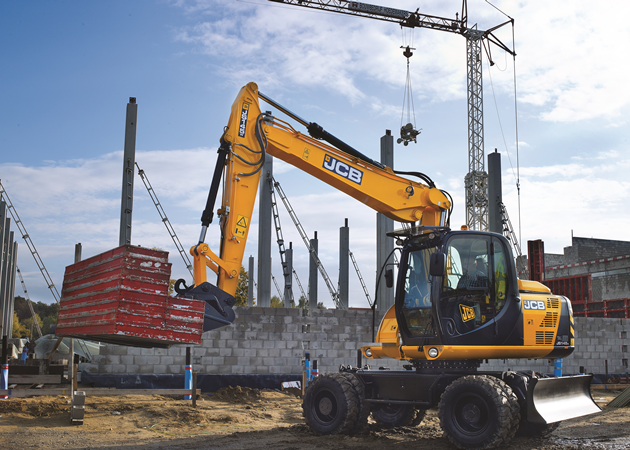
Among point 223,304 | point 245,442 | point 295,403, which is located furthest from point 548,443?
point 295,403

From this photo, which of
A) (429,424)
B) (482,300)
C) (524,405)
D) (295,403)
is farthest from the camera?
(295,403)

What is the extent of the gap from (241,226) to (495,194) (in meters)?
11.9

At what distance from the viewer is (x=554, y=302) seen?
846 cm

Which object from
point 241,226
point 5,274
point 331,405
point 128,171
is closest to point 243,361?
point 128,171

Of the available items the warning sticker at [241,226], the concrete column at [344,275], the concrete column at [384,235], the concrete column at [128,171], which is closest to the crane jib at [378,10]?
the concrete column at [344,275]

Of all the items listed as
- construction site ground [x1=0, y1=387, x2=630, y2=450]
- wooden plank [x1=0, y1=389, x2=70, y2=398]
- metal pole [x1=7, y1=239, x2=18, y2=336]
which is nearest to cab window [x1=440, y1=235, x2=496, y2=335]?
construction site ground [x1=0, y1=387, x2=630, y2=450]

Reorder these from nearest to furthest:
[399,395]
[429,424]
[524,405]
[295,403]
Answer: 1. [524,405]
2. [399,395]
3. [429,424]
4. [295,403]

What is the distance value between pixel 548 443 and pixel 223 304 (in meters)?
4.84

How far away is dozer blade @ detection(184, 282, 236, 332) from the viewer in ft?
26.9

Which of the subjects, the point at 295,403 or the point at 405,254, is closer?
the point at 405,254

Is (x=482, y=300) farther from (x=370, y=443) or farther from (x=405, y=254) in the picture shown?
(x=370, y=443)

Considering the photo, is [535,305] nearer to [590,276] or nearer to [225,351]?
[225,351]

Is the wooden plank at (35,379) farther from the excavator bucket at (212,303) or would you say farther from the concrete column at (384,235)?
the concrete column at (384,235)

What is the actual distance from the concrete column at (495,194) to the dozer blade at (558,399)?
401 inches
